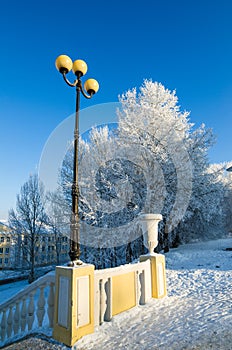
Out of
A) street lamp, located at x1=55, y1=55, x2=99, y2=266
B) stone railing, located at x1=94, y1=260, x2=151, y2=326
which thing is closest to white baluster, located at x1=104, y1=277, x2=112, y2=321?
stone railing, located at x1=94, y1=260, x2=151, y2=326

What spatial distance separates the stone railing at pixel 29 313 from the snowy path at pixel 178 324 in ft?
2.45

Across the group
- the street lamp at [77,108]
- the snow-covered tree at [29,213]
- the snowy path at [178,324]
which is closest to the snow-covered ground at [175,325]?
the snowy path at [178,324]

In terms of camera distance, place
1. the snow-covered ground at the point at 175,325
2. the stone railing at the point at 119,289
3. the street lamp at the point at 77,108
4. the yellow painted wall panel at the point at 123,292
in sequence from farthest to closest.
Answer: the yellow painted wall panel at the point at 123,292 < the stone railing at the point at 119,289 < the street lamp at the point at 77,108 < the snow-covered ground at the point at 175,325

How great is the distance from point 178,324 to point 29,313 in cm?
227

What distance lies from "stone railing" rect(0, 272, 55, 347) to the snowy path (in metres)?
0.75

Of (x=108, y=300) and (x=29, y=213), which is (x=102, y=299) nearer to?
(x=108, y=300)

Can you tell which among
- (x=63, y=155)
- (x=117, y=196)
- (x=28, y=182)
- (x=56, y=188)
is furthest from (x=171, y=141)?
(x=28, y=182)

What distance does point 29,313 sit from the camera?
3.34 meters

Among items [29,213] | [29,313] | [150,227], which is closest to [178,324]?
[150,227]

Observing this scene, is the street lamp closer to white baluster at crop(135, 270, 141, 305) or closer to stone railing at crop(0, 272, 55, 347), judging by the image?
stone railing at crop(0, 272, 55, 347)

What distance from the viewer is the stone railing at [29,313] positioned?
3116 millimetres

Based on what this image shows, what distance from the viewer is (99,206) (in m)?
11.6

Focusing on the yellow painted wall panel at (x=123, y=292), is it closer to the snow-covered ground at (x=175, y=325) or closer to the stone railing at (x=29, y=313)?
the snow-covered ground at (x=175, y=325)

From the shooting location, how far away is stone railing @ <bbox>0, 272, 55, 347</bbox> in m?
3.12
